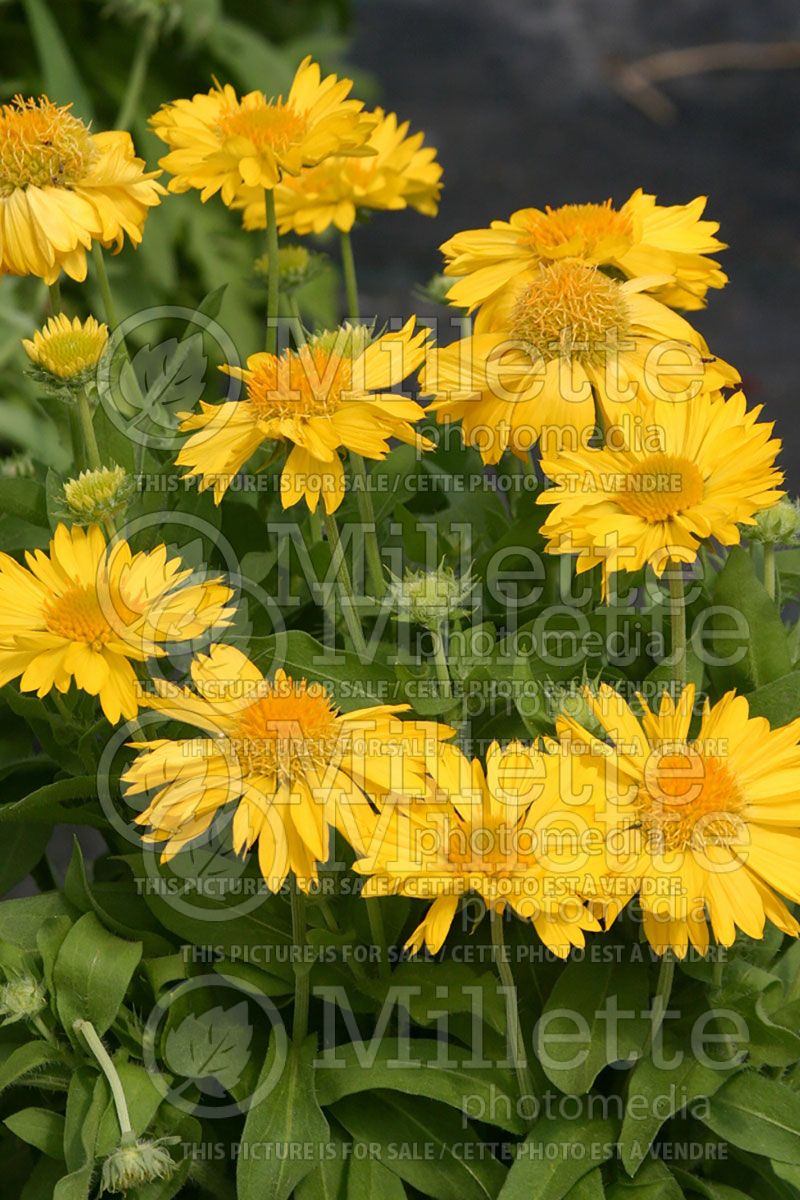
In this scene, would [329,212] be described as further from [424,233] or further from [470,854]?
[424,233]

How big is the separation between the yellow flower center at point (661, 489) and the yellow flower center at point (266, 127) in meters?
0.31

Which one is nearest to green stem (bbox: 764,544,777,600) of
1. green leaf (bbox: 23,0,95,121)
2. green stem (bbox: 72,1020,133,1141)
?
green stem (bbox: 72,1020,133,1141)

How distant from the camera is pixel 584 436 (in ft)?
2.62

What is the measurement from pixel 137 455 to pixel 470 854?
0.40 metres

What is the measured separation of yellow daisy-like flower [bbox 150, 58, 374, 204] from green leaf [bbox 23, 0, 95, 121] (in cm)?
145

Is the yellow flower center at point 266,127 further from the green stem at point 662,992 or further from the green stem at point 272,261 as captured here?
the green stem at point 662,992

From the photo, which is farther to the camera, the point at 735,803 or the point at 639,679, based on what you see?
the point at 639,679

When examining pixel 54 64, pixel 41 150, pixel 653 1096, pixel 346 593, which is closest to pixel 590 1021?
pixel 653 1096

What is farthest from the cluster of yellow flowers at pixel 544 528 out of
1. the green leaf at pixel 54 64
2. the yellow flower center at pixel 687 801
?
the green leaf at pixel 54 64

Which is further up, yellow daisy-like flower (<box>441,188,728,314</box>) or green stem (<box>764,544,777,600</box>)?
yellow daisy-like flower (<box>441,188,728,314</box>)

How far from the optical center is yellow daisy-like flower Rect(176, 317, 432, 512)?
749 millimetres

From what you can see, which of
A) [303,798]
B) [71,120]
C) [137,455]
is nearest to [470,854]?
[303,798]

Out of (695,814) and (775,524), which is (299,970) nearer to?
(695,814)

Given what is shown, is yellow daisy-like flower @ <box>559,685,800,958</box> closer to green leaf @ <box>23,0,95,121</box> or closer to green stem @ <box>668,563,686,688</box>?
green stem @ <box>668,563,686,688</box>
